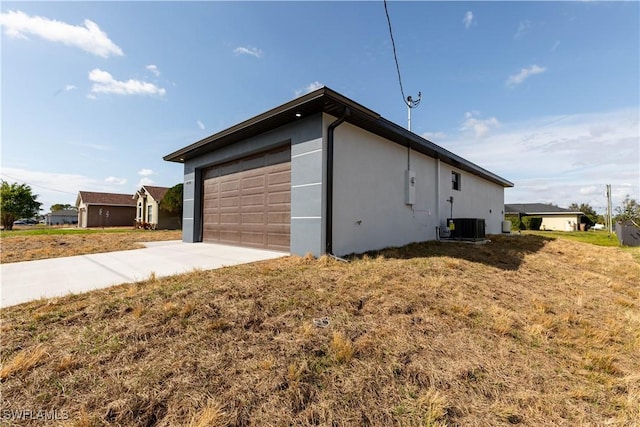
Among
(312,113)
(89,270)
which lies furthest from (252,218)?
(89,270)

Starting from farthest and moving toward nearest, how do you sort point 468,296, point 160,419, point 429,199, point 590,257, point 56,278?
point 429,199 → point 590,257 → point 56,278 → point 468,296 → point 160,419

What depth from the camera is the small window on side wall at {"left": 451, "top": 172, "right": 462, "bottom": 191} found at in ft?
40.0

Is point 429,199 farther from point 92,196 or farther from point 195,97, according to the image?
point 92,196

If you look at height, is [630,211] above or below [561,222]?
above

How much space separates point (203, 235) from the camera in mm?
10250

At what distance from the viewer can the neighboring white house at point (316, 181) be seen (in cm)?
612

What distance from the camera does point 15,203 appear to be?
24.6 meters

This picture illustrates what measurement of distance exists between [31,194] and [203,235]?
2921 cm

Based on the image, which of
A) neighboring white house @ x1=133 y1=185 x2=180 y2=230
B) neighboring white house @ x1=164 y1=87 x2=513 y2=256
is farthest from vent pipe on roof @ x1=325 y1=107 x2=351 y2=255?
neighboring white house @ x1=133 y1=185 x2=180 y2=230

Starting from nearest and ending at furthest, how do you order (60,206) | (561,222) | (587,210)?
(561,222), (587,210), (60,206)

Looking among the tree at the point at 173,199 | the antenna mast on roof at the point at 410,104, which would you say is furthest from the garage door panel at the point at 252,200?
the tree at the point at 173,199

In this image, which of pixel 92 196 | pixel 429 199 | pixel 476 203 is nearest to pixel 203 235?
pixel 429 199

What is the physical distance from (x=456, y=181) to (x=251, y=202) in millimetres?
9841

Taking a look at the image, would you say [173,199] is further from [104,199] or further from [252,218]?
[104,199]
